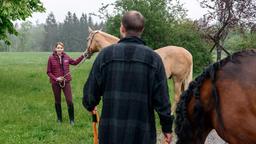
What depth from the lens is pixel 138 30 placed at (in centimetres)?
436

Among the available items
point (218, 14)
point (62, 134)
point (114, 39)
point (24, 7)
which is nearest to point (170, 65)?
point (114, 39)

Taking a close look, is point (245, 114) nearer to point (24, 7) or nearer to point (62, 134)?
point (62, 134)

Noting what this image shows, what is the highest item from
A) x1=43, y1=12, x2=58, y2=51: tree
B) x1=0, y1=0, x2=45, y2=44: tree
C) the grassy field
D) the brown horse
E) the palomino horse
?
x1=0, y1=0, x2=45, y2=44: tree

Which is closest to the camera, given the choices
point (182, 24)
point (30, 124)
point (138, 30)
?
point (138, 30)

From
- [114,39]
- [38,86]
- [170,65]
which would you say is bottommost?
[38,86]

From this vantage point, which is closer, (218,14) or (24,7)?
(24,7)

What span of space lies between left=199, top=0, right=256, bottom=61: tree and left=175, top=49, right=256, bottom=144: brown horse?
17.0 meters

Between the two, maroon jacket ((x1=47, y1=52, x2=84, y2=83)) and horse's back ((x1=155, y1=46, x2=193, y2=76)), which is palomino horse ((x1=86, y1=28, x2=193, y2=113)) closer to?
horse's back ((x1=155, y1=46, x2=193, y2=76))

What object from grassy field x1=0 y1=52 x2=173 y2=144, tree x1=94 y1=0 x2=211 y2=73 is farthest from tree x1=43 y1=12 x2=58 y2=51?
grassy field x1=0 y1=52 x2=173 y2=144

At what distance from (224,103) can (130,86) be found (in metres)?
0.89

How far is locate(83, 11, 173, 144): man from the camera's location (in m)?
4.36

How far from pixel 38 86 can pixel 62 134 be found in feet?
31.0

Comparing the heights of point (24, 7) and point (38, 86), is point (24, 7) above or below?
above

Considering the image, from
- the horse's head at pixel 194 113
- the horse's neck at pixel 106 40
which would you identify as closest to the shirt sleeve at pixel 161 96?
the horse's head at pixel 194 113
